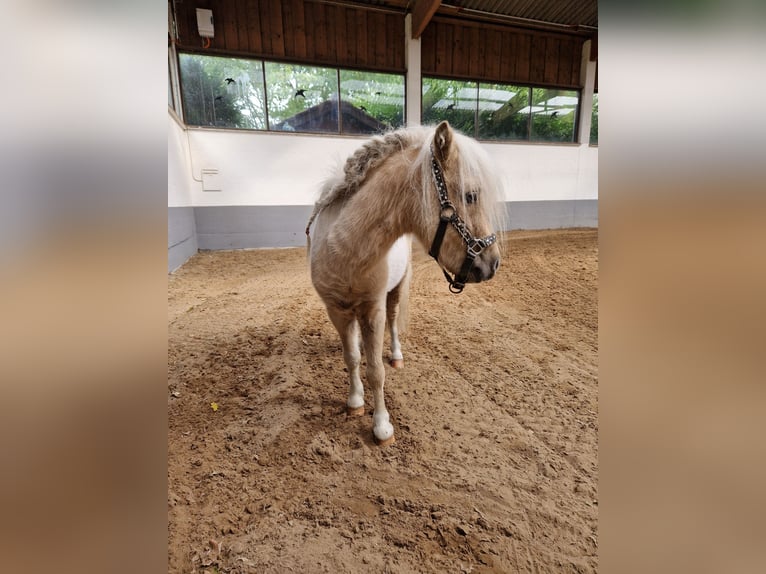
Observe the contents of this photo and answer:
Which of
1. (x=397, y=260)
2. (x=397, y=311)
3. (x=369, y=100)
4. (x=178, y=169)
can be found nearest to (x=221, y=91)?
(x=178, y=169)

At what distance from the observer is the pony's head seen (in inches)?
50.0

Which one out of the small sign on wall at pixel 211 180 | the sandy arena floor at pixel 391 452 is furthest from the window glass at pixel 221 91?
the sandy arena floor at pixel 391 452

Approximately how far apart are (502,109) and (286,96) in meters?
4.68

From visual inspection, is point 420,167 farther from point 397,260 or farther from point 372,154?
point 397,260

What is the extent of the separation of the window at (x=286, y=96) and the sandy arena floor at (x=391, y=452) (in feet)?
14.9

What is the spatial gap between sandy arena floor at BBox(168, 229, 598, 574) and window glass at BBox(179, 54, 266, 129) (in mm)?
4585

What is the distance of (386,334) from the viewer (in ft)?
9.81

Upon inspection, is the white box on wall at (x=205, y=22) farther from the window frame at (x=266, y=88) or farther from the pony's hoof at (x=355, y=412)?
the pony's hoof at (x=355, y=412)

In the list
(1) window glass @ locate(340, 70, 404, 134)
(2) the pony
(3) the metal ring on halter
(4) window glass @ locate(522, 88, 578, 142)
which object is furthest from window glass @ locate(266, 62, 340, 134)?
(3) the metal ring on halter
